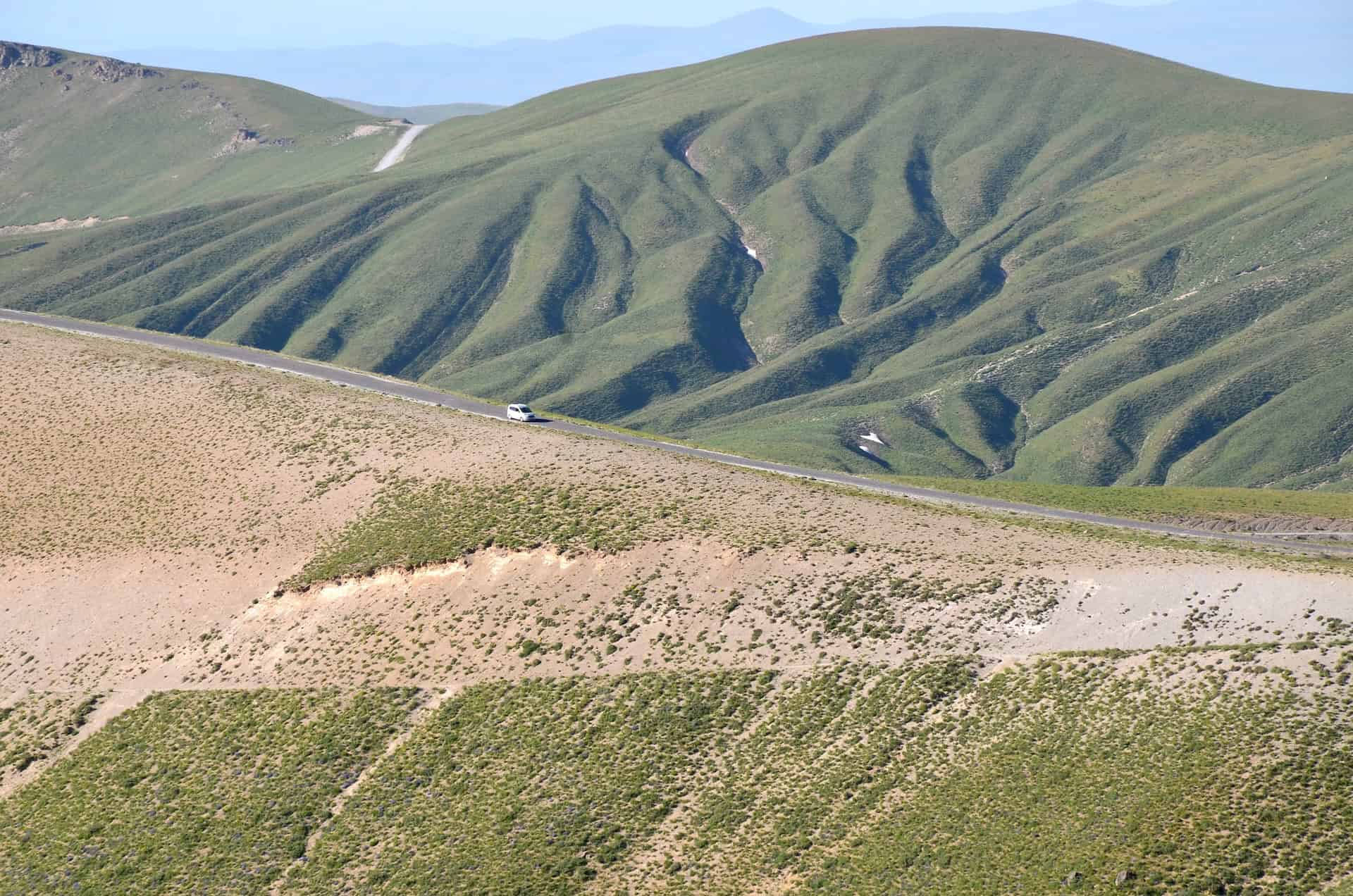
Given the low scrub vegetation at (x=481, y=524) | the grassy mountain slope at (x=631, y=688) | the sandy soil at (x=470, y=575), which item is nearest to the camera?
the grassy mountain slope at (x=631, y=688)

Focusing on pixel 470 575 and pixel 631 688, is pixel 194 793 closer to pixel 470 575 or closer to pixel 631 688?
pixel 470 575

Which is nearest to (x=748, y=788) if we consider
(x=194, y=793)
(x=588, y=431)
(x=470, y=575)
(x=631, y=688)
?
(x=631, y=688)

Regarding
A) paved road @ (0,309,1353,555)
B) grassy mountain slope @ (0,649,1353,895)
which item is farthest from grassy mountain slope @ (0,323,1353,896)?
paved road @ (0,309,1353,555)

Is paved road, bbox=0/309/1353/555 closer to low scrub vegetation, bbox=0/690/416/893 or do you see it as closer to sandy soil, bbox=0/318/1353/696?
sandy soil, bbox=0/318/1353/696

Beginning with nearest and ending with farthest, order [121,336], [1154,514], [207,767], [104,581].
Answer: [207,767] < [104,581] < [1154,514] < [121,336]

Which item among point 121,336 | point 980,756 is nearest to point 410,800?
point 980,756

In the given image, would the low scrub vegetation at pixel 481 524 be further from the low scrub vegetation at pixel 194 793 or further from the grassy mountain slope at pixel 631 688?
the low scrub vegetation at pixel 194 793

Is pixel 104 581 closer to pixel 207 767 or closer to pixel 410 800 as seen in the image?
pixel 207 767

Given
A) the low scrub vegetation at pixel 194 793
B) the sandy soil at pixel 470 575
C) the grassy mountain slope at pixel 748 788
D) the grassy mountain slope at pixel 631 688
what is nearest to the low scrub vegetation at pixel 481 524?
the grassy mountain slope at pixel 631 688
